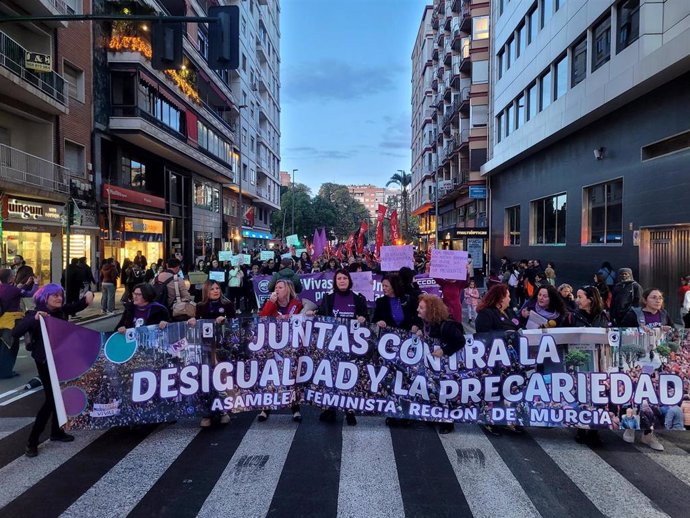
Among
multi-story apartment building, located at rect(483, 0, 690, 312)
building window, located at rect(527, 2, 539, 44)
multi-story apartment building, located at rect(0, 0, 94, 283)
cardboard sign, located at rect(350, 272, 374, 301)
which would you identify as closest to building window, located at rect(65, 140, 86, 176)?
multi-story apartment building, located at rect(0, 0, 94, 283)

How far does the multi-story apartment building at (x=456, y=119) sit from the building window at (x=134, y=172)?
1795 cm

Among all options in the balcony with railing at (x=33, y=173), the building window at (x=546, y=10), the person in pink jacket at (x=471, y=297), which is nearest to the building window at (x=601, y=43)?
the building window at (x=546, y=10)

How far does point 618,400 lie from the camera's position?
511 cm

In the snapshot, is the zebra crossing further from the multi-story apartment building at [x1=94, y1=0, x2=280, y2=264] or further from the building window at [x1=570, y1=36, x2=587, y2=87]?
the building window at [x1=570, y1=36, x2=587, y2=87]

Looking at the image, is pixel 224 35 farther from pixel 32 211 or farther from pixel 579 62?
pixel 579 62

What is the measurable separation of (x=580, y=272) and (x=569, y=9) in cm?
1017

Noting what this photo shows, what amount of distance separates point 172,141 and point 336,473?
83.4 feet

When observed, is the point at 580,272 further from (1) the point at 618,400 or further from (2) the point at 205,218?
(2) the point at 205,218

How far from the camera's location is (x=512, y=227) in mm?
28719

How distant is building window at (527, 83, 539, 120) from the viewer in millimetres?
23031

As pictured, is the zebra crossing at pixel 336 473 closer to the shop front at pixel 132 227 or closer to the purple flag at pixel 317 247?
the purple flag at pixel 317 247

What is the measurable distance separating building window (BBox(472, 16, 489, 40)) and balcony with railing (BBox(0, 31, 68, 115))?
86.5ft

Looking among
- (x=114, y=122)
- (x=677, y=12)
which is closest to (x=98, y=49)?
(x=114, y=122)

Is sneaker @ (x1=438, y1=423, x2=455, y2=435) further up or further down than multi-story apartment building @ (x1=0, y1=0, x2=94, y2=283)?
further down
